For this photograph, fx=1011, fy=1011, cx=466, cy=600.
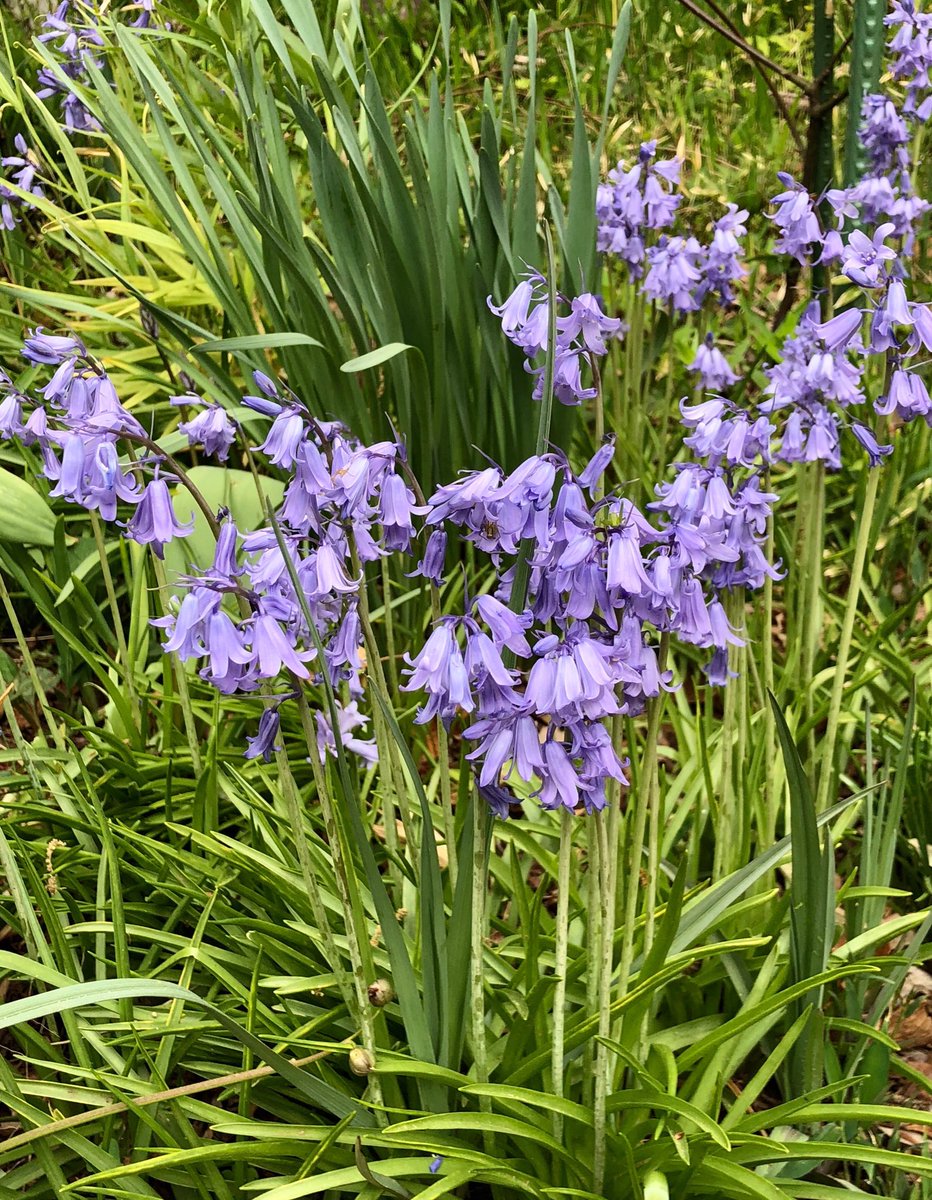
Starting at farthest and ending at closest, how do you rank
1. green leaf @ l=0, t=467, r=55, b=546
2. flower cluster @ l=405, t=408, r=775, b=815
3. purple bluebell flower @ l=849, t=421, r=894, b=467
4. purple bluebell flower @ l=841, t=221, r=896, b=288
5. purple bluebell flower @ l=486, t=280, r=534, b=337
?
green leaf @ l=0, t=467, r=55, b=546, purple bluebell flower @ l=849, t=421, r=894, b=467, purple bluebell flower @ l=841, t=221, r=896, b=288, purple bluebell flower @ l=486, t=280, r=534, b=337, flower cluster @ l=405, t=408, r=775, b=815

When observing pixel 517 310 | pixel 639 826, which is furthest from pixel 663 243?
pixel 639 826

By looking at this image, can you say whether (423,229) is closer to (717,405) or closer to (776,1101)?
(717,405)

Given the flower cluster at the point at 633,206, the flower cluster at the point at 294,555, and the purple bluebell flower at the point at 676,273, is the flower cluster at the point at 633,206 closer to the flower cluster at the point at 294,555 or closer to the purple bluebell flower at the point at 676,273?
the purple bluebell flower at the point at 676,273

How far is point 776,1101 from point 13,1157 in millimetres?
1408

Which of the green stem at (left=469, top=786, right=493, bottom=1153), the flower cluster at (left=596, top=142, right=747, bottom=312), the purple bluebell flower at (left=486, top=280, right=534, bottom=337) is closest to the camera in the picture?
the green stem at (left=469, top=786, right=493, bottom=1153)

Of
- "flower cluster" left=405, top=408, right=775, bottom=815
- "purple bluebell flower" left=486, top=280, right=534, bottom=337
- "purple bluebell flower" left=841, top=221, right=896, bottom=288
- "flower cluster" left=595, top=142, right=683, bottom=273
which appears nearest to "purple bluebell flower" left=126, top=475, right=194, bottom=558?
"flower cluster" left=405, top=408, right=775, bottom=815

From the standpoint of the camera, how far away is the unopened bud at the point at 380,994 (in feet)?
5.65

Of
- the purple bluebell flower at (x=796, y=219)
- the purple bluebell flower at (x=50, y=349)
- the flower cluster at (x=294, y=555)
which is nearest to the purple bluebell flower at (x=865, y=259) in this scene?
the purple bluebell flower at (x=796, y=219)

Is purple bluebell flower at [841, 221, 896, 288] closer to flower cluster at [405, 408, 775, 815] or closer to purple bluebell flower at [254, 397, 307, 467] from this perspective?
flower cluster at [405, 408, 775, 815]

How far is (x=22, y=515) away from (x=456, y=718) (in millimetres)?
1032

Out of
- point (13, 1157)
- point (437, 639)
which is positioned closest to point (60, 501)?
point (13, 1157)

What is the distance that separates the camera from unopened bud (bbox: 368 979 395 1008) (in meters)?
1.72

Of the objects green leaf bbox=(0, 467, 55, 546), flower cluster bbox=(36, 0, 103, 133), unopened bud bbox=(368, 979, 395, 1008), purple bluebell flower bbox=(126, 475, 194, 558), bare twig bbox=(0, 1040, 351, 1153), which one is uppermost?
flower cluster bbox=(36, 0, 103, 133)

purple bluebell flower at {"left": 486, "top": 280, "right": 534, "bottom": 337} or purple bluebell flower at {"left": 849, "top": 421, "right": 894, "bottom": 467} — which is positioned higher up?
purple bluebell flower at {"left": 486, "top": 280, "right": 534, "bottom": 337}
